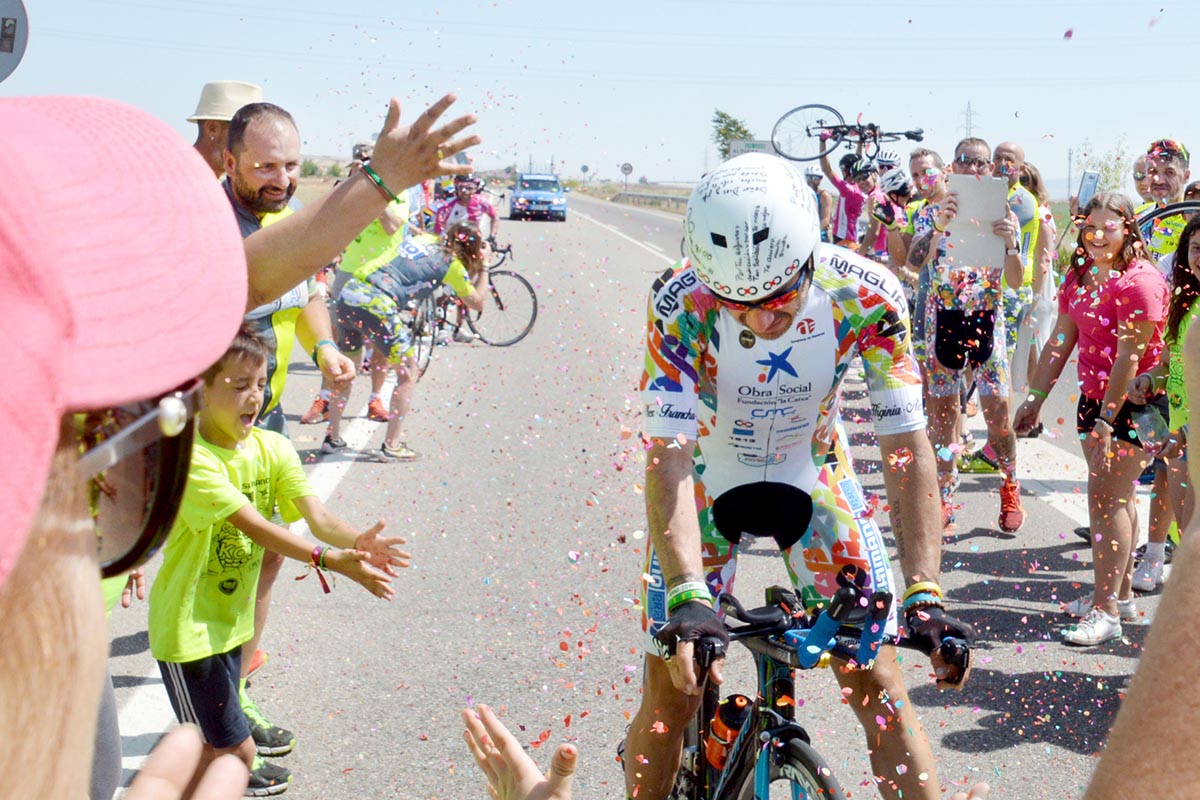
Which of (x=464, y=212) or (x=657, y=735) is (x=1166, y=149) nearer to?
(x=657, y=735)

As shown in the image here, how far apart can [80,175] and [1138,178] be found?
30.5 feet

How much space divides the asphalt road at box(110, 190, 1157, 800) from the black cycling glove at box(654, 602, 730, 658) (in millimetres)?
1830

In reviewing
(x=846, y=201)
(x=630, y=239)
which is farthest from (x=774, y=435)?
(x=630, y=239)

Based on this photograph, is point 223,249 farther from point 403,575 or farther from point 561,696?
point 403,575

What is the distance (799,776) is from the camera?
3068mm

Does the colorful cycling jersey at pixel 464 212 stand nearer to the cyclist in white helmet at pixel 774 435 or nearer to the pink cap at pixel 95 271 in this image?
the cyclist in white helmet at pixel 774 435

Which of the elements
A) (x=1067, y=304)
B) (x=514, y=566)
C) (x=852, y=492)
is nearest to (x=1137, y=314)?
(x=1067, y=304)

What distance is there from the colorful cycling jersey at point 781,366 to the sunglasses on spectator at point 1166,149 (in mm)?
6204

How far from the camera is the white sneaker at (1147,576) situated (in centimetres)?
665

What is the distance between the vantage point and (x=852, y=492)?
370cm

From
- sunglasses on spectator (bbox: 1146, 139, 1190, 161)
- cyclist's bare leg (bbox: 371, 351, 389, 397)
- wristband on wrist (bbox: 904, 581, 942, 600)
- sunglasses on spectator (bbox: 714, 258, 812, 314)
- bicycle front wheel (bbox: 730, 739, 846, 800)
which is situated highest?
sunglasses on spectator (bbox: 1146, 139, 1190, 161)

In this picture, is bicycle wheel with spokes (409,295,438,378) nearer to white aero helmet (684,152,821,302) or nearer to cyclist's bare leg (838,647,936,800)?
white aero helmet (684,152,821,302)

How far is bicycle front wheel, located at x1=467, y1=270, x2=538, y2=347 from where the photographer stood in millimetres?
16125

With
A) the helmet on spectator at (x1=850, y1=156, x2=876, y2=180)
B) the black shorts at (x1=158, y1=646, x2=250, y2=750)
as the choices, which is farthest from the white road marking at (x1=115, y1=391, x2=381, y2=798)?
the helmet on spectator at (x1=850, y1=156, x2=876, y2=180)
